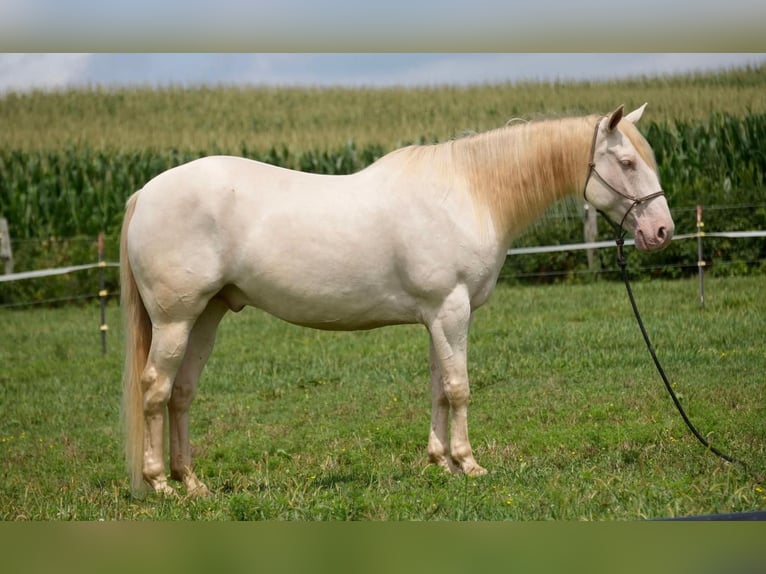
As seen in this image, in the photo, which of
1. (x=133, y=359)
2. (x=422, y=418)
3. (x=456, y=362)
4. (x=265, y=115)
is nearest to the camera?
(x=456, y=362)

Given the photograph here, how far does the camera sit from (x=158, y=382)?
549 cm

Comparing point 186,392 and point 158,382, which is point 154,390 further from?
point 186,392

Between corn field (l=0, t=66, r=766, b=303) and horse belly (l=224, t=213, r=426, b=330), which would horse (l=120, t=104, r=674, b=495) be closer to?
horse belly (l=224, t=213, r=426, b=330)

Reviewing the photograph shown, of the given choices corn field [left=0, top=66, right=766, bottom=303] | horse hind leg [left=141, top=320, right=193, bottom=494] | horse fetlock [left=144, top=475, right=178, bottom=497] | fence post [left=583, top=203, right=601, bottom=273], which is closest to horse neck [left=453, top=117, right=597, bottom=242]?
horse hind leg [left=141, top=320, right=193, bottom=494]

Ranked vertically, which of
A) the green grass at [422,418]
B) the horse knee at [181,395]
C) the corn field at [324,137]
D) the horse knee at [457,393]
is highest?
the corn field at [324,137]

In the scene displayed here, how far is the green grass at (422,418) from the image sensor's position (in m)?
5.07

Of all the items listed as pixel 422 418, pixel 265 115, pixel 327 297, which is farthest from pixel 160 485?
pixel 265 115

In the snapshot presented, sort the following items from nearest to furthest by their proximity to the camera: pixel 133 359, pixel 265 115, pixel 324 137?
pixel 133 359
pixel 324 137
pixel 265 115

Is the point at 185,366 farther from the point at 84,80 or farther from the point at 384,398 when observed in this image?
the point at 84,80

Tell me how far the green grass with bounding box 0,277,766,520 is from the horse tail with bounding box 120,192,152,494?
0.27m

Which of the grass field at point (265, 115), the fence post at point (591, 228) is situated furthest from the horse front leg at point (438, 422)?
the grass field at point (265, 115)

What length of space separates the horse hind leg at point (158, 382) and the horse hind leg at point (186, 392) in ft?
0.75

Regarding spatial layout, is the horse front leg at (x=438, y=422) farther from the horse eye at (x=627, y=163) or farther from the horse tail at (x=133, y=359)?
the horse tail at (x=133, y=359)

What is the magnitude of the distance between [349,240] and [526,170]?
1.17 m
